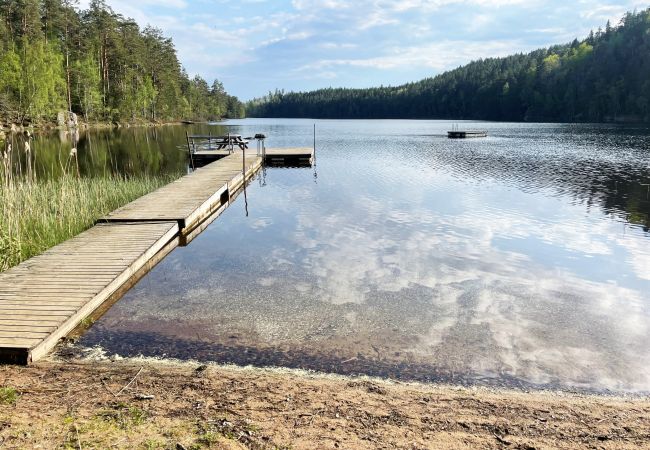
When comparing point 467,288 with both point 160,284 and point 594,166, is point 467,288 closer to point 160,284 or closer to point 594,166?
point 160,284

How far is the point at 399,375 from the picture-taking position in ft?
17.4

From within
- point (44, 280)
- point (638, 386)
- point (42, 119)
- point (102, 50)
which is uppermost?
point (102, 50)

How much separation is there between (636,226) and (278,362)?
11893 millimetres

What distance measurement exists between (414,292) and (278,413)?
4244mm

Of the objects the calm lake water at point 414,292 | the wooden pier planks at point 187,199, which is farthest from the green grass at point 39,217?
the calm lake water at point 414,292

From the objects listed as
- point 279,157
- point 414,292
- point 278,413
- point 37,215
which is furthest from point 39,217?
point 279,157

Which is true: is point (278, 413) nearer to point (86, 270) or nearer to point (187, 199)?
point (86, 270)

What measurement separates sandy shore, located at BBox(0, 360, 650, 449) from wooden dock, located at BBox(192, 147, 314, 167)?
23858 millimetres

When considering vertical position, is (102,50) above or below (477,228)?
above

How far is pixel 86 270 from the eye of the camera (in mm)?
7465

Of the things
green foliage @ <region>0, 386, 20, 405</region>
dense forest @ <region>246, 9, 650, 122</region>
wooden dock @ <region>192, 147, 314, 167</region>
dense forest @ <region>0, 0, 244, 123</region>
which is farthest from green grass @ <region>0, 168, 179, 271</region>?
dense forest @ <region>246, 9, 650, 122</region>

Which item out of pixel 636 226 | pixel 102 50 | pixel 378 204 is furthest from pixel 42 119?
pixel 636 226

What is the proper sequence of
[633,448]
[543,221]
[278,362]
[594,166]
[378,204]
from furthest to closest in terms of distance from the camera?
[594,166], [378,204], [543,221], [278,362], [633,448]

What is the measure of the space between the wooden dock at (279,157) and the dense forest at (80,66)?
28.1 m
